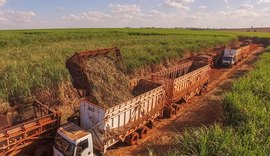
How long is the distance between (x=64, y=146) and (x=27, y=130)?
138 centimetres

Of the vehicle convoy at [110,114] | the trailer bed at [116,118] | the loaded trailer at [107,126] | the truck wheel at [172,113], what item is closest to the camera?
the loaded trailer at [107,126]

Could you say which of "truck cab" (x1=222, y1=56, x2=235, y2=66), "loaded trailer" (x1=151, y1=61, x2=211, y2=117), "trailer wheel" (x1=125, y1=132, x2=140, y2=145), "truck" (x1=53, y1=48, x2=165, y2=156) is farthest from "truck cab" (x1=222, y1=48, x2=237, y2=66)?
"trailer wheel" (x1=125, y1=132, x2=140, y2=145)

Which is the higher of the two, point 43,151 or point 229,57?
point 229,57

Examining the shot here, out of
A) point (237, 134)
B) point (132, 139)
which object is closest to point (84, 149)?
point (132, 139)

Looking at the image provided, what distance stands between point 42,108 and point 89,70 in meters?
2.62

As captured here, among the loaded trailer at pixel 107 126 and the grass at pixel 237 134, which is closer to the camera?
the grass at pixel 237 134

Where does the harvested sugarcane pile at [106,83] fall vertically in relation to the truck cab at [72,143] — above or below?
above

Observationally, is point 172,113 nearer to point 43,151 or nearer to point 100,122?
point 100,122

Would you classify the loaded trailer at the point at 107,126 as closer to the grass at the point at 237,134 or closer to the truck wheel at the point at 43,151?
the truck wheel at the point at 43,151

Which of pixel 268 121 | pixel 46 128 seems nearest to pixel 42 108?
pixel 46 128

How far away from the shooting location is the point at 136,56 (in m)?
20.4

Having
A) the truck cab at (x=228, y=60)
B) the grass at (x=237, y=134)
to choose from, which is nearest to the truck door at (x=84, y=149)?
the grass at (x=237, y=134)

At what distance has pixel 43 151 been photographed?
834 centimetres

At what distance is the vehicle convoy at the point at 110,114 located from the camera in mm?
7895
